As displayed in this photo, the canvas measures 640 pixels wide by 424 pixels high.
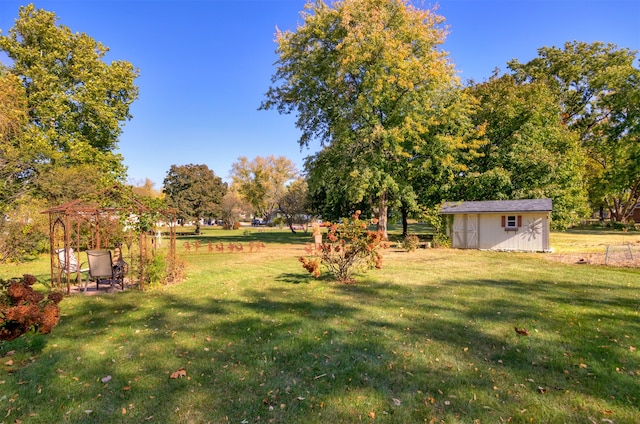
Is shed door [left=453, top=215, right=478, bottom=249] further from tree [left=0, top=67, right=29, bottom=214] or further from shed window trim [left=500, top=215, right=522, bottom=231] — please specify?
tree [left=0, top=67, right=29, bottom=214]

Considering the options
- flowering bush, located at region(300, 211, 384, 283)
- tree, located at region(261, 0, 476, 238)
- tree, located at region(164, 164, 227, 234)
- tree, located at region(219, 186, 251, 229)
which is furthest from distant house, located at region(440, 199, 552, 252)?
tree, located at region(219, 186, 251, 229)

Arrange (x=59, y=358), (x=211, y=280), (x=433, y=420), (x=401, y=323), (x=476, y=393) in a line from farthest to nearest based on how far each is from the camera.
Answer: (x=211, y=280) < (x=401, y=323) < (x=59, y=358) < (x=476, y=393) < (x=433, y=420)

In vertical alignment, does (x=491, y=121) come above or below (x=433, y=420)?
above

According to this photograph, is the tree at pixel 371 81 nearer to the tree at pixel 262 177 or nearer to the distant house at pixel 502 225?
the distant house at pixel 502 225

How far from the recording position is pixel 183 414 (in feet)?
10.1

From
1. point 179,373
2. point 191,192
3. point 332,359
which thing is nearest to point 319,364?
point 332,359

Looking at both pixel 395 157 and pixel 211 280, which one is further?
pixel 395 157

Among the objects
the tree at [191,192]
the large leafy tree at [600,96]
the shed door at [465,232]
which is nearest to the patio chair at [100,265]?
the shed door at [465,232]

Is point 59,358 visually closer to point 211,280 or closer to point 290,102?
point 211,280

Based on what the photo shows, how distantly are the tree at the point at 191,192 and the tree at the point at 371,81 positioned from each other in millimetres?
18796

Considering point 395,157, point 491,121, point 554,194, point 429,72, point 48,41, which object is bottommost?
point 554,194

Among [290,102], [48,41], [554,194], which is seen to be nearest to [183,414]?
[290,102]

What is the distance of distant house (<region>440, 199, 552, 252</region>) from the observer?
17156 millimetres

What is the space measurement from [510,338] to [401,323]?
1.57 metres
